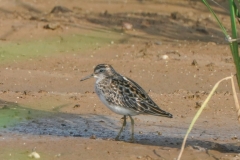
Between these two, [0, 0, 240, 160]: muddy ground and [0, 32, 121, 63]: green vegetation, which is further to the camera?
[0, 32, 121, 63]: green vegetation

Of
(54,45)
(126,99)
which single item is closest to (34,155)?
(126,99)

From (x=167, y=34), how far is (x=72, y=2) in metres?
3.30

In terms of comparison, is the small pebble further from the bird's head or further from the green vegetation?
the green vegetation

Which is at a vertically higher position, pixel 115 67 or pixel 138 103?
pixel 115 67

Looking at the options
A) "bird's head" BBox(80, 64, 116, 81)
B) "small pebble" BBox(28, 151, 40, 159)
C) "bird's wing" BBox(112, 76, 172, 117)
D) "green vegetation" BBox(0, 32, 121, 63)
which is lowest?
"small pebble" BBox(28, 151, 40, 159)

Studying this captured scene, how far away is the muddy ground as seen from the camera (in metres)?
7.84

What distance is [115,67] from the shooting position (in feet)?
41.6

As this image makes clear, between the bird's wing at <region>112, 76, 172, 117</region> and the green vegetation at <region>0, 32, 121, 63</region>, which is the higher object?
the green vegetation at <region>0, 32, 121, 63</region>

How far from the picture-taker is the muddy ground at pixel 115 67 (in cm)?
784

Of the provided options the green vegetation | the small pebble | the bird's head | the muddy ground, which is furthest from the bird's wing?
the green vegetation

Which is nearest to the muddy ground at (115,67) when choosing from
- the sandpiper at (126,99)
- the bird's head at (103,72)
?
the sandpiper at (126,99)

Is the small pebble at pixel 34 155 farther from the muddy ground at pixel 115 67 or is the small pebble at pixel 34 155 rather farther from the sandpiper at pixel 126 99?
the sandpiper at pixel 126 99

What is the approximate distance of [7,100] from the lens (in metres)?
9.84

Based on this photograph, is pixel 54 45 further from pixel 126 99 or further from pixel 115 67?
pixel 126 99
